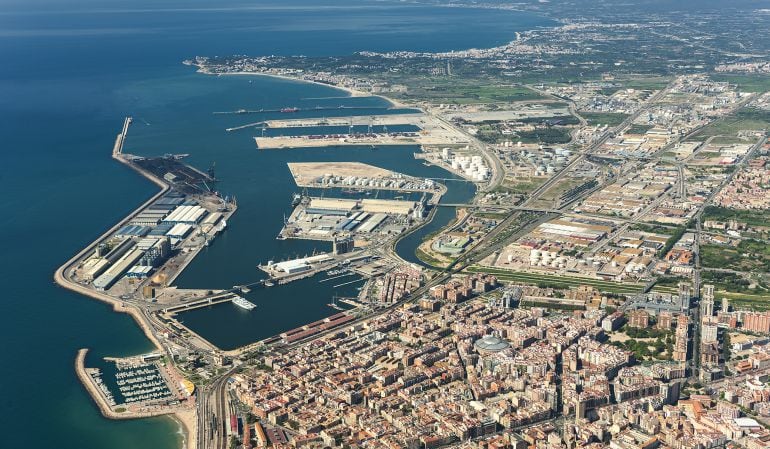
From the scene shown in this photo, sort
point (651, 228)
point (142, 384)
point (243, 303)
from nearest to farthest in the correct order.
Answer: point (142, 384), point (243, 303), point (651, 228)

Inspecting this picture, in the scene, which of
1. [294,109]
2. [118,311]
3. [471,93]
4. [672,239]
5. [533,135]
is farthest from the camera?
[471,93]

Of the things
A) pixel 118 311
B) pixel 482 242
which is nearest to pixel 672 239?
pixel 482 242

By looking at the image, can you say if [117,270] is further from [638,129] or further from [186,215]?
[638,129]

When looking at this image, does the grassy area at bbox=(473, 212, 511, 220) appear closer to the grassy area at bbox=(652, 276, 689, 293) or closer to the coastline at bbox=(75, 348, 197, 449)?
the grassy area at bbox=(652, 276, 689, 293)

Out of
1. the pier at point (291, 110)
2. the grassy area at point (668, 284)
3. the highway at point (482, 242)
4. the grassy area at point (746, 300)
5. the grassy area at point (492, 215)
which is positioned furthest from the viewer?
the pier at point (291, 110)

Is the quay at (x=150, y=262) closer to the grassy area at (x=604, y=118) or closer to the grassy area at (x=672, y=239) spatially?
the grassy area at (x=672, y=239)

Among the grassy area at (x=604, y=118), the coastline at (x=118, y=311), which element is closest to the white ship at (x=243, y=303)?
the coastline at (x=118, y=311)
